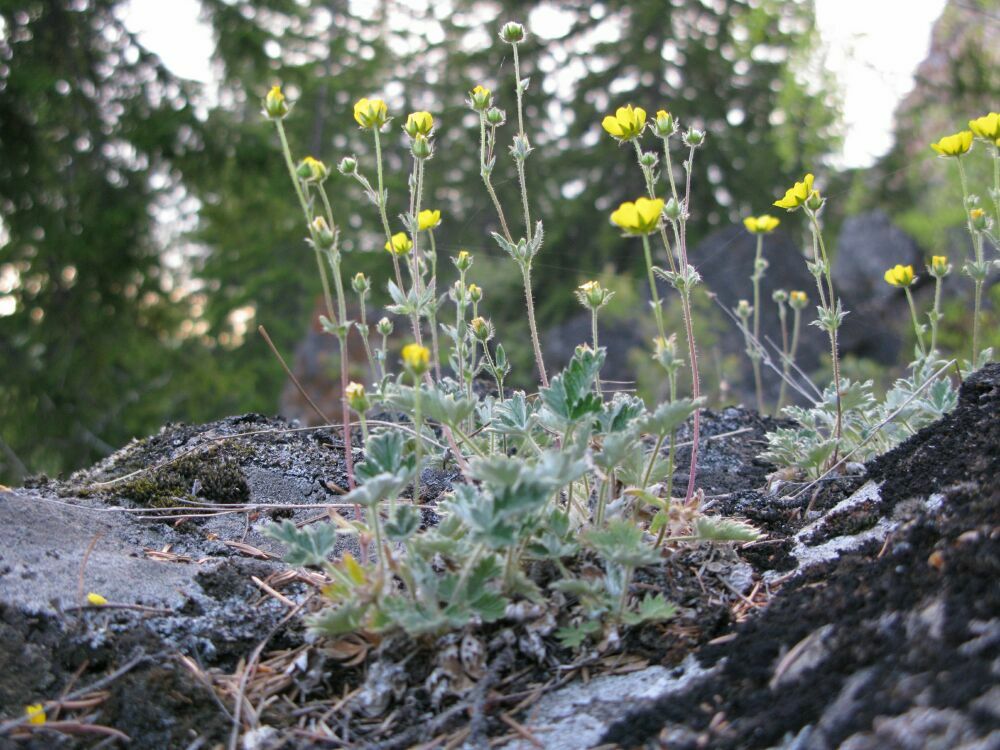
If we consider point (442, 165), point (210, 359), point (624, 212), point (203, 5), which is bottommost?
point (210, 359)

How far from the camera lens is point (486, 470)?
1535mm

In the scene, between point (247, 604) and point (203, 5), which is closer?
point (247, 604)

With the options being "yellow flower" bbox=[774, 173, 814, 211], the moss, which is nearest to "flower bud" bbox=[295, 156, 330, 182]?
the moss

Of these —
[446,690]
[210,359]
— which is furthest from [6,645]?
[210,359]

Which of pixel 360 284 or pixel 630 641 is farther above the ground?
pixel 360 284

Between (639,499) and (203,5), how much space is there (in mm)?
8140

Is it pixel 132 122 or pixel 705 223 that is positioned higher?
pixel 132 122

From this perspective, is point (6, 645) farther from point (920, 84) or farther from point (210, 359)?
point (920, 84)

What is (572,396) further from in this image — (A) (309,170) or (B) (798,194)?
(B) (798,194)

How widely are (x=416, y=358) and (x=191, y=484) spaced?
1.20 meters

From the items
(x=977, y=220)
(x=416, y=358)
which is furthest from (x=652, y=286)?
(x=977, y=220)

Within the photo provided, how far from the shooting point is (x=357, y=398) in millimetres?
1766

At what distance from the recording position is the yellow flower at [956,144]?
248 centimetres

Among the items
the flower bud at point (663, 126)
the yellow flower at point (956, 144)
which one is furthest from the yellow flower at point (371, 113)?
the yellow flower at point (956, 144)
